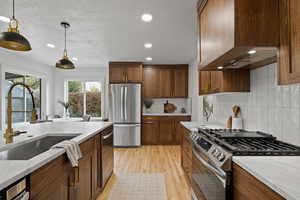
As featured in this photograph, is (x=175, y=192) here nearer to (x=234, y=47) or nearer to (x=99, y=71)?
(x=234, y=47)

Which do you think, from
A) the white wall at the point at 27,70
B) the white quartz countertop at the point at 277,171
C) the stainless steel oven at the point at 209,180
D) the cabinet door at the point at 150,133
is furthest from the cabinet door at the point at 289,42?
the white wall at the point at 27,70

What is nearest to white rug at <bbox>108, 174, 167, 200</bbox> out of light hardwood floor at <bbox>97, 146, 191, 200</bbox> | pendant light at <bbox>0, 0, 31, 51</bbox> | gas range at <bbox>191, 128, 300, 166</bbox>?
light hardwood floor at <bbox>97, 146, 191, 200</bbox>

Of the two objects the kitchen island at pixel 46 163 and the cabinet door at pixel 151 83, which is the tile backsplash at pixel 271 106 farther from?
the cabinet door at pixel 151 83

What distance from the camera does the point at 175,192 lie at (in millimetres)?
2484

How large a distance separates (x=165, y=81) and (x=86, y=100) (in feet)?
9.01

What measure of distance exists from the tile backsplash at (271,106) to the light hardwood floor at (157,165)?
131 cm

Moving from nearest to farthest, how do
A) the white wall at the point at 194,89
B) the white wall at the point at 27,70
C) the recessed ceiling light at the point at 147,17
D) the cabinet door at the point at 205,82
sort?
the recessed ceiling light at the point at 147,17, the cabinet door at the point at 205,82, the white wall at the point at 27,70, the white wall at the point at 194,89

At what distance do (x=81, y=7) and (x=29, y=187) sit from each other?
205 cm

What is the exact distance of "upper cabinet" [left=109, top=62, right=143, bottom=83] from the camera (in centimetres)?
511

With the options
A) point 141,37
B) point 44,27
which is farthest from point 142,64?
point 44,27

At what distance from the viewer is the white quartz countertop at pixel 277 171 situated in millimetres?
720

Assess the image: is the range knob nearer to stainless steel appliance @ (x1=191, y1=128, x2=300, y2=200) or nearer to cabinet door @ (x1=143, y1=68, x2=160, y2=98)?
stainless steel appliance @ (x1=191, y1=128, x2=300, y2=200)

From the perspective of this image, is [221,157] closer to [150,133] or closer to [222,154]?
[222,154]

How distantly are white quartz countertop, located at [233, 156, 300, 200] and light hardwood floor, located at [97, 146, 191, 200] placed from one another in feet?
5.04
